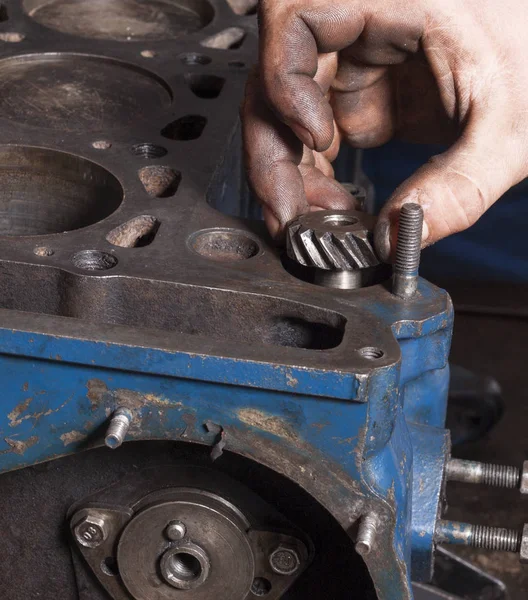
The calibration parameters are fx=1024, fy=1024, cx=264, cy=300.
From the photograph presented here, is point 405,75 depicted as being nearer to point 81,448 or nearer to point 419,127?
point 419,127

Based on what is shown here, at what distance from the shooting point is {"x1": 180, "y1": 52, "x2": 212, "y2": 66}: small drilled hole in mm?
1933

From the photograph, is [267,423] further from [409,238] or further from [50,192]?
[50,192]

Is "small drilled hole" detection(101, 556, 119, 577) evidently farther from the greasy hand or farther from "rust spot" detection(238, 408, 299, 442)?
the greasy hand

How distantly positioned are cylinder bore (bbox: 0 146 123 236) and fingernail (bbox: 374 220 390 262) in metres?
0.45

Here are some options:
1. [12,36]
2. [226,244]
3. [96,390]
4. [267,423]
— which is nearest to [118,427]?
[96,390]

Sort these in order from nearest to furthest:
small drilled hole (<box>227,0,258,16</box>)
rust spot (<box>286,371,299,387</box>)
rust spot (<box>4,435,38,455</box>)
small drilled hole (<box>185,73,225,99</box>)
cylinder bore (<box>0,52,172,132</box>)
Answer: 1. rust spot (<box>286,371,299,387</box>)
2. rust spot (<box>4,435,38,455</box>)
3. cylinder bore (<box>0,52,172,132</box>)
4. small drilled hole (<box>185,73,225,99</box>)
5. small drilled hole (<box>227,0,258,16</box>)

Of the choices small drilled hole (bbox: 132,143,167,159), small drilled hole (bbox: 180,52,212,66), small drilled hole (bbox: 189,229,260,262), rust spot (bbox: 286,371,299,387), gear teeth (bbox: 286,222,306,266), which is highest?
rust spot (bbox: 286,371,299,387)

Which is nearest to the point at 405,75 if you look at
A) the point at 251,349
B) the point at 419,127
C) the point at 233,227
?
the point at 419,127

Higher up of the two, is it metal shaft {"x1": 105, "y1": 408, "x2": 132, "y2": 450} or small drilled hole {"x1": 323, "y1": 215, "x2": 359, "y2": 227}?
small drilled hole {"x1": 323, "y1": 215, "x2": 359, "y2": 227}

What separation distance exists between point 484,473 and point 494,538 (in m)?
0.09

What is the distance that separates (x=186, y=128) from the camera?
174 cm

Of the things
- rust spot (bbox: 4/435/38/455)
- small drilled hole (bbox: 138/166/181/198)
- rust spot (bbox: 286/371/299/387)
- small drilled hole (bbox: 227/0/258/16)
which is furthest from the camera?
small drilled hole (bbox: 227/0/258/16)

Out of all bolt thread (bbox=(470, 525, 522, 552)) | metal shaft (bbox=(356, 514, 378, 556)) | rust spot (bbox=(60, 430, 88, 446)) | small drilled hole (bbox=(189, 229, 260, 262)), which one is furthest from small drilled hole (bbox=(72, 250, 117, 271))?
bolt thread (bbox=(470, 525, 522, 552))

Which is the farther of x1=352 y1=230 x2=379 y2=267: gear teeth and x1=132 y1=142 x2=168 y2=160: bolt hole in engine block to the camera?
x1=132 y1=142 x2=168 y2=160: bolt hole in engine block
